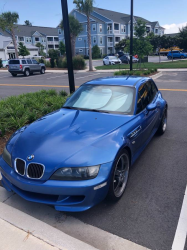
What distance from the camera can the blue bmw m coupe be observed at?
261cm

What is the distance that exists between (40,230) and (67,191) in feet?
1.94

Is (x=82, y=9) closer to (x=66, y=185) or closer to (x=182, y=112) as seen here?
(x=182, y=112)

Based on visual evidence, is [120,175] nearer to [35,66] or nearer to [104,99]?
[104,99]

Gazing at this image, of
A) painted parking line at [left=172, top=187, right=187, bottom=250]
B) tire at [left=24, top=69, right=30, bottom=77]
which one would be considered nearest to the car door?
tire at [left=24, top=69, right=30, bottom=77]

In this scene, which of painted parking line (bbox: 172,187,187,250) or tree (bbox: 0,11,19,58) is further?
tree (bbox: 0,11,19,58)

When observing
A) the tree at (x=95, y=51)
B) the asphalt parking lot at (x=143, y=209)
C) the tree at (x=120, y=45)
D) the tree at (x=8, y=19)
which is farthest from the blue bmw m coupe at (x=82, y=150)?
the tree at (x=120, y=45)

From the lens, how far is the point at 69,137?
310cm

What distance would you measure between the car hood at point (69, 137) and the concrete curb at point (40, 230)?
74cm

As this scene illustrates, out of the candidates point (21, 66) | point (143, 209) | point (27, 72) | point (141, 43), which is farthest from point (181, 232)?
point (27, 72)

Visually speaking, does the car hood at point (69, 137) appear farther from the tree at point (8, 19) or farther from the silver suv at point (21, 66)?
the tree at point (8, 19)

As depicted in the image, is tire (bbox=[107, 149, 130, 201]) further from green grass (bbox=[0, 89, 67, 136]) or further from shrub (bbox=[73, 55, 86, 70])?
shrub (bbox=[73, 55, 86, 70])

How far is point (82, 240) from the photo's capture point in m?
2.52

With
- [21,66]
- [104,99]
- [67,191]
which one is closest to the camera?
[67,191]

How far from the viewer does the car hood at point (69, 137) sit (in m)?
2.71
